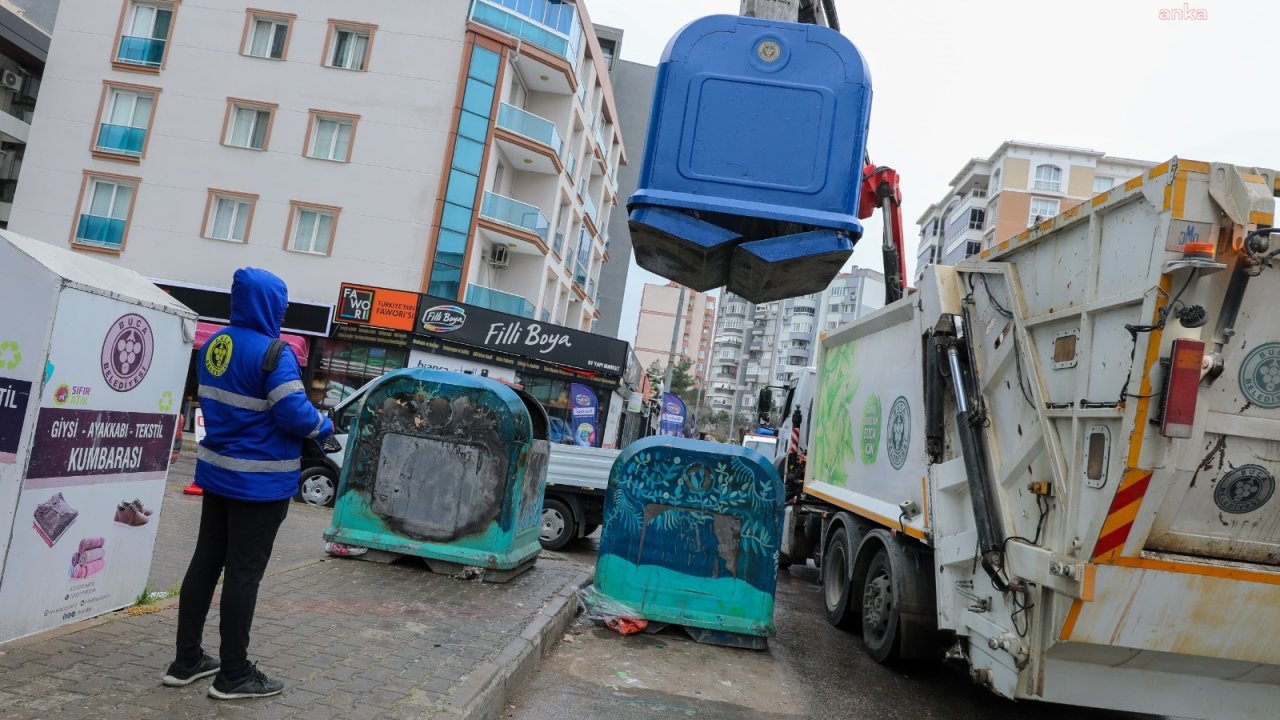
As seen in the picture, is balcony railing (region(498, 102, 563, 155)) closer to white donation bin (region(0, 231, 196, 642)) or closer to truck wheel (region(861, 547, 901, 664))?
truck wheel (region(861, 547, 901, 664))

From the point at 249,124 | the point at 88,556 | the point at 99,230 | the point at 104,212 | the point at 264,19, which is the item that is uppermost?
the point at 264,19

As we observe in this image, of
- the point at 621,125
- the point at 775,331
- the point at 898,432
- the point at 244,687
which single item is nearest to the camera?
the point at 244,687

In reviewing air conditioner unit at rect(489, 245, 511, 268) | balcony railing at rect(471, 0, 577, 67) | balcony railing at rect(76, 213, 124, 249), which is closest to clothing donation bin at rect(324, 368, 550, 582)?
air conditioner unit at rect(489, 245, 511, 268)

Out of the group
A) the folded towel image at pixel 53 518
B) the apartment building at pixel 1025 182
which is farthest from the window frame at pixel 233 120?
the apartment building at pixel 1025 182

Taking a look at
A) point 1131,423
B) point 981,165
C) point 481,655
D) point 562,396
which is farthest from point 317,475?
point 981,165

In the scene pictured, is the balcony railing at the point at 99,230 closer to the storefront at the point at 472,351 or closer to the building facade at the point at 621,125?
the storefront at the point at 472,351

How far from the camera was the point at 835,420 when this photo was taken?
32.0ft

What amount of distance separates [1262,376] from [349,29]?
25.7 metres

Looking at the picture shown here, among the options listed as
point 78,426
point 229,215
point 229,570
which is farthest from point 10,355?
point 229,215

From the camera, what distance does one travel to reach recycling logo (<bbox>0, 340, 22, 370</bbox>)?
12.9 ft

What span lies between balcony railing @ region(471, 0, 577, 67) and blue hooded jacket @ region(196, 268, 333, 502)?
77.6 feet

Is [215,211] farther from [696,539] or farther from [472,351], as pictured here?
[696,539]

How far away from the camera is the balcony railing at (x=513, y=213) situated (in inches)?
1023

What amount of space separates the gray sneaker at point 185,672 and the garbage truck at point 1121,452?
415 cm
